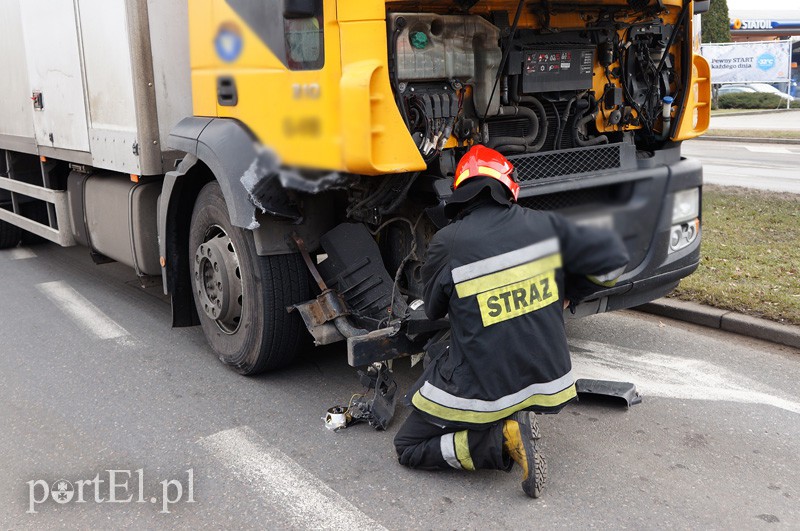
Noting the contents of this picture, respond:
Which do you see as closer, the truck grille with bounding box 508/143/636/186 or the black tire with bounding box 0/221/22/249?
the truck grille with bounding box 508/143/636/186

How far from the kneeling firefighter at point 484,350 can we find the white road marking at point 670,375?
1.31 metres

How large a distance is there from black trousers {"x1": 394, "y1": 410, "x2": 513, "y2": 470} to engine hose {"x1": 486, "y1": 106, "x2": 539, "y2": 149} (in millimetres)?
1374

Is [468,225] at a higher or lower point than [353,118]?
lower

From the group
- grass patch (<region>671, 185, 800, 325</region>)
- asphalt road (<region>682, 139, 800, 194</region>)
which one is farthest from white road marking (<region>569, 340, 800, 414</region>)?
asphalt road (<region>682, 139, 800, 194</region>)

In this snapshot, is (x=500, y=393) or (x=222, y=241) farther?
(x=222, y=241)

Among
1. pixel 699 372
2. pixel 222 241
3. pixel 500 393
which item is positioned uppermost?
pixel 222 241

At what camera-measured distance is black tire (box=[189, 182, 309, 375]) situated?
417cm

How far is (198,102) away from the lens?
11.2ft

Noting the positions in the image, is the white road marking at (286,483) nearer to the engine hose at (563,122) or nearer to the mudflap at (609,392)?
the mudflap at (609,392)

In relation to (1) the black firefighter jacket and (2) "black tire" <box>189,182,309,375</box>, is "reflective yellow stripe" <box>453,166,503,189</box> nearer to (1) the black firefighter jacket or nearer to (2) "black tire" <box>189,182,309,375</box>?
(1) the black firefighter jacket

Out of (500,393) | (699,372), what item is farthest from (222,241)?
(699,372)

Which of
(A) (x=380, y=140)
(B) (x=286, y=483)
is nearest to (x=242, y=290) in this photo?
(B) (x=286, y=483)

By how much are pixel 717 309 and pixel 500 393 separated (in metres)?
2.99

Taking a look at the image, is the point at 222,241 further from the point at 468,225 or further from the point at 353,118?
the point at 353,118
